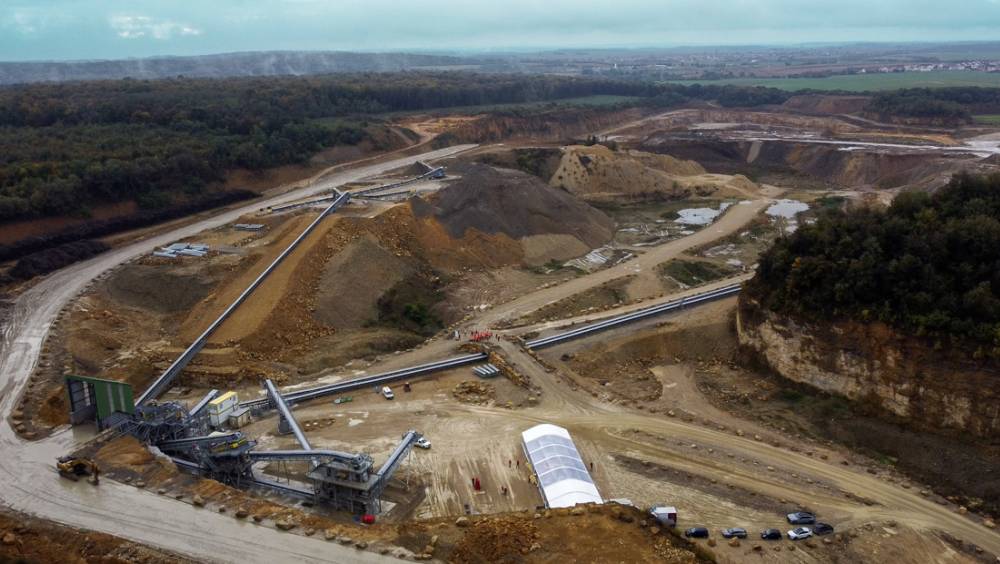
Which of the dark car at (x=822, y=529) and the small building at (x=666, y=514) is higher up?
the small building at (x=666, y=514)

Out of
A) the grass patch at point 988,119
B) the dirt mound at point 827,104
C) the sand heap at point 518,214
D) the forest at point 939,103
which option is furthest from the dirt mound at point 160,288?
the dirt mound at point 827,104

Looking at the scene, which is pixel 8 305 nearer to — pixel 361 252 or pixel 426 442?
pixel 361 252

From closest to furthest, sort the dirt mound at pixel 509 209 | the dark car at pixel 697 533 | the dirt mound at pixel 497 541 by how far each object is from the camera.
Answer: the dirt mound at pixel 497 541 → the dark car at pixel 697 533 → the dirt mound at pixel 509 209

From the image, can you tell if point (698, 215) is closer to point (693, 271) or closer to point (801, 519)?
point (693, 271)

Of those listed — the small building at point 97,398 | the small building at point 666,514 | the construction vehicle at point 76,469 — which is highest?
the small building at point 97,398

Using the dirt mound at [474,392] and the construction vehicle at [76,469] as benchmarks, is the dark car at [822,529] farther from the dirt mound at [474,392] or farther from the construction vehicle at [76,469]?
the construction vehicle at [76,469]

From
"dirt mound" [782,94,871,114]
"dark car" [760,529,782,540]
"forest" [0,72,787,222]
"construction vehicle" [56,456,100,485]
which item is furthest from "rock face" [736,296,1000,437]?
"dirt mound" [782,94,871,114]

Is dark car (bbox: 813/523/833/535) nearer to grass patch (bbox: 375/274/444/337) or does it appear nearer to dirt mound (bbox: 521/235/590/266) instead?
grass patch (bbox: 375/274/444/337)
